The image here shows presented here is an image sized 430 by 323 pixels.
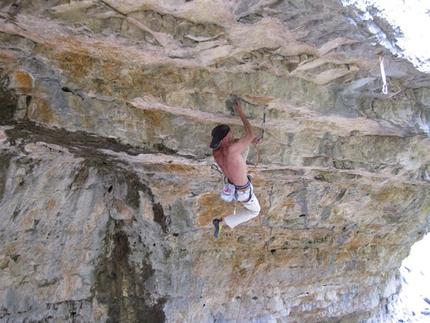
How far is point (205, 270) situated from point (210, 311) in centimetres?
88

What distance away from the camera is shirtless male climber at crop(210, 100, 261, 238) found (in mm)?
3863

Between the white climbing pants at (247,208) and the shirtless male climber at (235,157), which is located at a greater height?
the shirtless male climber at (235,157)

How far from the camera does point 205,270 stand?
625 centimetres

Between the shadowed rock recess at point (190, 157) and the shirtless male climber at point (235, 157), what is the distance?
25 cm

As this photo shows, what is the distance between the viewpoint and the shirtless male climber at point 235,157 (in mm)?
3863

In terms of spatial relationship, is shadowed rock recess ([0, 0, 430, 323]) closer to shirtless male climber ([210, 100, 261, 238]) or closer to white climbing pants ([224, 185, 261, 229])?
shirtless male climber ([210, 100, 261, 238])

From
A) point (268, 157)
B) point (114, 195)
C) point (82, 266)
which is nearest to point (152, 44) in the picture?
point (268, 157)

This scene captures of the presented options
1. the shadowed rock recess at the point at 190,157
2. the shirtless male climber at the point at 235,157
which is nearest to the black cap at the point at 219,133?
the shirtless male climber at the point at 235,157

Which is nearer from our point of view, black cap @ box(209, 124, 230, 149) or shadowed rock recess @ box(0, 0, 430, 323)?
shadowed rock recess @ box(0, 0, 430, 323)

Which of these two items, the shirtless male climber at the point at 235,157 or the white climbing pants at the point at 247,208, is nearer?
the shirtless male climber at the point at 235,157

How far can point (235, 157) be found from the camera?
4.00m

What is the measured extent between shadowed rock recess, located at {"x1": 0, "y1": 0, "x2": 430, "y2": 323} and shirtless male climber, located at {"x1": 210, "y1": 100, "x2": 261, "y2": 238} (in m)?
0.25

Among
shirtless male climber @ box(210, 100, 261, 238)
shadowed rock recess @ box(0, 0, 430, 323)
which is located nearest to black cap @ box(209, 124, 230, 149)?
shirtless male climber @ box(210, 100, 261, 238)

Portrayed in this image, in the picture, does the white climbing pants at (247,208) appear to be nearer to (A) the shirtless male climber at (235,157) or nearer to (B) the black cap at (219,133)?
(A) the shirtless male climber at (235,157)
